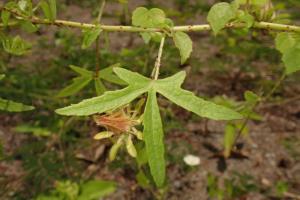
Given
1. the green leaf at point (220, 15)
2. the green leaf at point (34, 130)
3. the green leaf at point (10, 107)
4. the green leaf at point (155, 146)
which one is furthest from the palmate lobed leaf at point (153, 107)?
the green leaf at point (34, 130)

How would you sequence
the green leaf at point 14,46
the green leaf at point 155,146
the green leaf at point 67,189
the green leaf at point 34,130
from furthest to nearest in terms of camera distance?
the green leaf at point 34,130 < the green leaf at point 67,189 < the green leaf at point 14,46 < the green leaf at point 155,146

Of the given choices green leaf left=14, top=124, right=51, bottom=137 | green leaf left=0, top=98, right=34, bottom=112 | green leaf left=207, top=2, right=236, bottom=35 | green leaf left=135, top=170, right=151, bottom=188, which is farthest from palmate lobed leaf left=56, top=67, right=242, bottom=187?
green leaf left=14, top=124, right=51, bottom=137

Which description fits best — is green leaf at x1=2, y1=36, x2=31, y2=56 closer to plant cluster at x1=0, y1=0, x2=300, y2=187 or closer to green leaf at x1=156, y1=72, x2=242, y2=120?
plant cluster at x1=0, y1=0, x2=300, y2=187

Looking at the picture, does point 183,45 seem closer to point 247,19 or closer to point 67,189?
point 247,19

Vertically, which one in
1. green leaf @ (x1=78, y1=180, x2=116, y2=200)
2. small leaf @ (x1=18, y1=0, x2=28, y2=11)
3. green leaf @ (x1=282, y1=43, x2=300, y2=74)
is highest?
small leaf @ (x1=18, y1=0, x2=28, y2=11)

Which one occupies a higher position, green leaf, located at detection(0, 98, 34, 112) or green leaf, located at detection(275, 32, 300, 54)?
green leaf, located at detection(275, 32, 300, 54)

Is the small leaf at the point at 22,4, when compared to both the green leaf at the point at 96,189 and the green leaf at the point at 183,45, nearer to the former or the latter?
the green leaf at the point at 183,45
